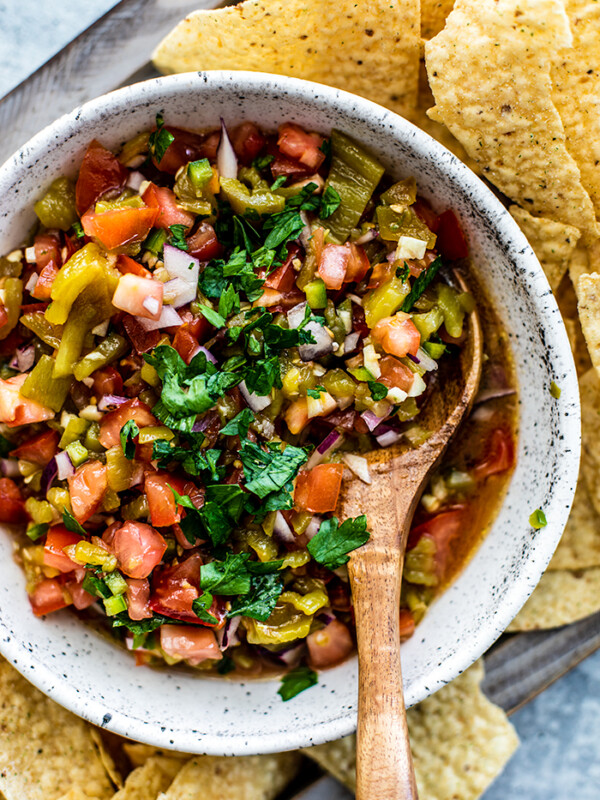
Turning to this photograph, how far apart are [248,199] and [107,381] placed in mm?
759

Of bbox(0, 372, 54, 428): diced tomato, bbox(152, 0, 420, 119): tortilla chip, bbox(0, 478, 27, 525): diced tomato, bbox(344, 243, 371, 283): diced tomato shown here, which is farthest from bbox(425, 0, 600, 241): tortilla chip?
bbox(0, 478, 27, 525): diced tomato

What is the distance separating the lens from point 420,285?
2516 mm

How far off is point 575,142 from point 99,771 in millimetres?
3033

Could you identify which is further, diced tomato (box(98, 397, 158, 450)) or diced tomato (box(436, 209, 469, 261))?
diced tomato (box(436, 209, 469, 261))

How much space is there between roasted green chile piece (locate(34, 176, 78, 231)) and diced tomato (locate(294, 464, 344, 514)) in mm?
1189

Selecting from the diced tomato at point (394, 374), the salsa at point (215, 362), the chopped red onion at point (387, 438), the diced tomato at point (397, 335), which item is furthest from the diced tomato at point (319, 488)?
the diced tomato at point (397, 335)

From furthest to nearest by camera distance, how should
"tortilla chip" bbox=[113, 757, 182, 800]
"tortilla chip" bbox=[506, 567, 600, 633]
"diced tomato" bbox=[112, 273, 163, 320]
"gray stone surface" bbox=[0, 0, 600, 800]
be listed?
"gray stone surface" bbox=[0, 0, 600, 800], "tortilla chip" bbox=[506, 567, 600, 633], "tortilla chip" bbox=[113, 757, 182, 800], "diced tomato" bbox=[112, 273, 163, 320]

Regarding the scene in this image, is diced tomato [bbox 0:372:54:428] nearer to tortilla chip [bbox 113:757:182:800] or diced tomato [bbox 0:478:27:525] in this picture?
diced tomato [bbox 0:478:27:525]

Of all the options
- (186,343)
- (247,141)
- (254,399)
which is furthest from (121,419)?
(247,141)

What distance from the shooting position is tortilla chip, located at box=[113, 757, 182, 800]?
9.75 feet

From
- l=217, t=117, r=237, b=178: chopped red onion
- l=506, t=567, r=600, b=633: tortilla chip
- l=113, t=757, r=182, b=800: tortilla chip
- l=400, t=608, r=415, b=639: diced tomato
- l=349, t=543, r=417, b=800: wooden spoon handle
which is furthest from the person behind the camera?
l=506, t=567, r=600, b=633: tortilla chip

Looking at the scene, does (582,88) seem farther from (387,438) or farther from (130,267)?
(130,267)

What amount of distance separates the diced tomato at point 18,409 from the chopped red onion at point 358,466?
1005 mm

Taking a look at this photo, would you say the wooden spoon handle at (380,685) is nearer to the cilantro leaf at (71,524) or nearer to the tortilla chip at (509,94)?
the cilantro leaf at (71,524)
